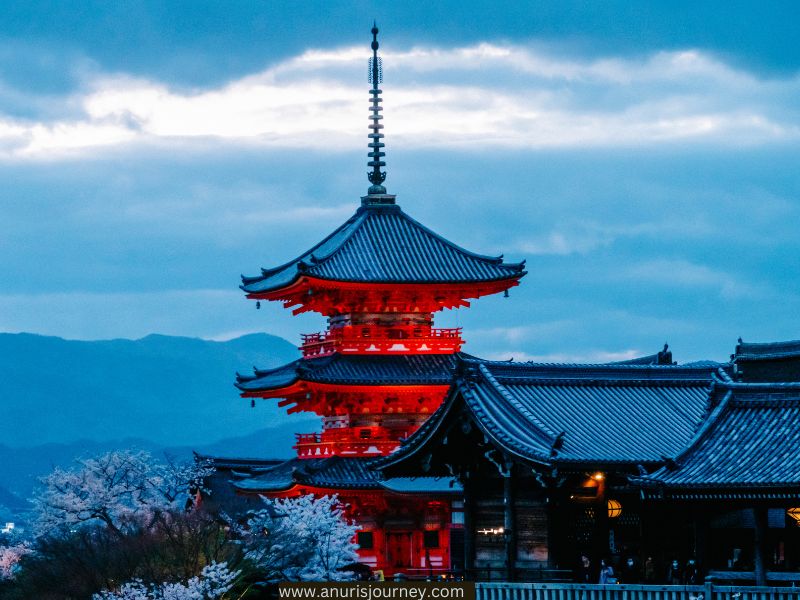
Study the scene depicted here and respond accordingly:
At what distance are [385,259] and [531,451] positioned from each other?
27.6 m

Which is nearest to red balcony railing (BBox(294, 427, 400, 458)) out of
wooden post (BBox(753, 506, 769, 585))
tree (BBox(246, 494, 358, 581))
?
tree (BBox(246, 494, 358, 581))

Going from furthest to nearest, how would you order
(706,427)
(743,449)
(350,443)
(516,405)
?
1. (350,443)
2. (516,405)
3. (706,427)
4. (743,449)

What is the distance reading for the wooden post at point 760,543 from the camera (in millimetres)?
38281

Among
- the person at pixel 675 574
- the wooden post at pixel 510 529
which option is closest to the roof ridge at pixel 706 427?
the person at pixel 675 574

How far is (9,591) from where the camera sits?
61.2 m

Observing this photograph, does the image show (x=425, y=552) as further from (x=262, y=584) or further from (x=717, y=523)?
(x=717, y=523)

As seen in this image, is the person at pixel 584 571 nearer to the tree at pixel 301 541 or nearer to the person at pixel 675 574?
the person at pixel 675 574

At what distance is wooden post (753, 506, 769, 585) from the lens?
3828 cm

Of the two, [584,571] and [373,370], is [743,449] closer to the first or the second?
[584,571]

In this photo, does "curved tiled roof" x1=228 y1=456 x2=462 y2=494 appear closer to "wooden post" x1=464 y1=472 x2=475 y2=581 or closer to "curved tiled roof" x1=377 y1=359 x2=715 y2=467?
"wooden post" x1=464 y1=472 x2=475 y2=581

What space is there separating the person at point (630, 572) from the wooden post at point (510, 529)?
2.97 meters

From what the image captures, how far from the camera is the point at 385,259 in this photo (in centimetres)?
6894

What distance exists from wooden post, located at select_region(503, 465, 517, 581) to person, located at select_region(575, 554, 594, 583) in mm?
1782

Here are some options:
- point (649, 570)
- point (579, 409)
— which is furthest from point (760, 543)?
point (579, 409)
